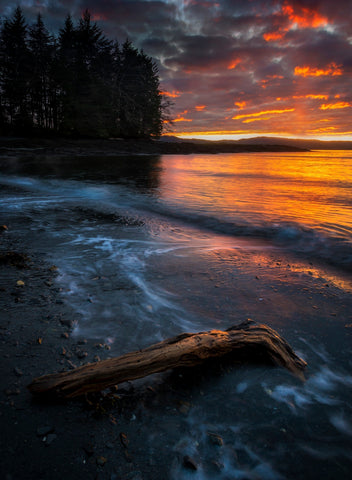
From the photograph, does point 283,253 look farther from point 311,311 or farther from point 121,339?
point 121,339

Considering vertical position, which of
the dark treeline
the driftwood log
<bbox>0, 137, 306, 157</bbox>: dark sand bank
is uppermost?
the dark treeline

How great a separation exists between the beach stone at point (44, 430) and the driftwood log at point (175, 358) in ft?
0.54

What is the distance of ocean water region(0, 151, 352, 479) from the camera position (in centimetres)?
156

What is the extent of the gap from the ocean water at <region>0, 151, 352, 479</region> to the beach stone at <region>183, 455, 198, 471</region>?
0.02 meters

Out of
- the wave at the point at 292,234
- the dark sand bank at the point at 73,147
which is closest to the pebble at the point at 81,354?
the wave at the point at 292,234

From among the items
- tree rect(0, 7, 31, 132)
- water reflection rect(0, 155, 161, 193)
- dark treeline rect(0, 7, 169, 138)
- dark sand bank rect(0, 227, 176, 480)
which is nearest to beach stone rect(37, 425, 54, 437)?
dark sand bank rect(0, 227, 176, 480)

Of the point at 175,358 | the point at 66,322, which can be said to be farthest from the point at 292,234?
the point at 66,322

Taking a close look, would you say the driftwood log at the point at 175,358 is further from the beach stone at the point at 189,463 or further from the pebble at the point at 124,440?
the beach stone at the point at 189,463

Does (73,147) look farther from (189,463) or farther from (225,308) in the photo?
(189,463)

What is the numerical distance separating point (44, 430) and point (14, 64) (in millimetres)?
53721

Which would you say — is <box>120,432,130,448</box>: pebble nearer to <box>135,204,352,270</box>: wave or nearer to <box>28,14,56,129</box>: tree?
<box>135,204,352,270</box>: wave

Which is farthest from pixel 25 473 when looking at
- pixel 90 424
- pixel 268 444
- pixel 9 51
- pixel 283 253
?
pixel 9 51

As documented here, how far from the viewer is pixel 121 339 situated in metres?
2.41

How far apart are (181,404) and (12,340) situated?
1573mm
